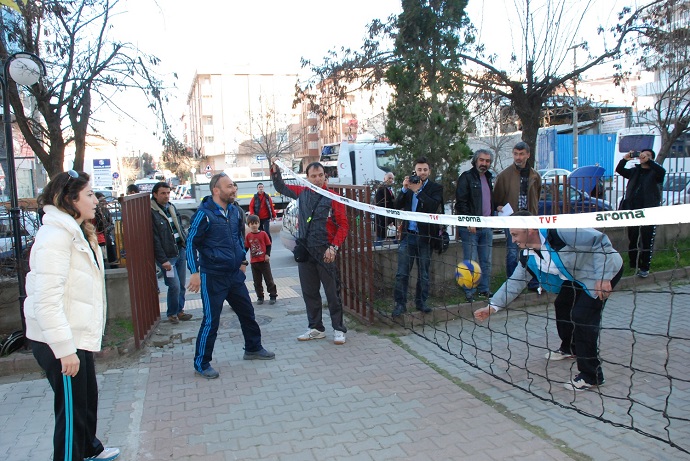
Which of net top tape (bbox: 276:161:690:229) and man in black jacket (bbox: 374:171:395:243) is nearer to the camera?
net top tape (bbox: 276:161:690:229)

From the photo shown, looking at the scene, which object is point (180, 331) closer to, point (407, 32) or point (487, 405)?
point (487, 405)

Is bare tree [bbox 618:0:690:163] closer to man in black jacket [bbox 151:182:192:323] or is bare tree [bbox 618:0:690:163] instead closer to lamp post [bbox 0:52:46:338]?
man in black jacket [bbox 151:182:192:323]

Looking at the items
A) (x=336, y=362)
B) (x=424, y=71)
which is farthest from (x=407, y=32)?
(x=336, y=362)

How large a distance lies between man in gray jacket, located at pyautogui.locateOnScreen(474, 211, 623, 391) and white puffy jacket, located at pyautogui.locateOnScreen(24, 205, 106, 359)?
281 cm

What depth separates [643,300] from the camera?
22.5ft

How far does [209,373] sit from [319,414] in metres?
1.32

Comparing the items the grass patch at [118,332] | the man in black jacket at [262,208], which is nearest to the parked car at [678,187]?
the man in black jacket at [262,208]

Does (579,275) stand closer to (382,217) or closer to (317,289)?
(317,289)

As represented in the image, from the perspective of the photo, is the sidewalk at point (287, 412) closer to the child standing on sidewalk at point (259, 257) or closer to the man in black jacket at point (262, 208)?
the child standing on sidewalk at point (259, 257)

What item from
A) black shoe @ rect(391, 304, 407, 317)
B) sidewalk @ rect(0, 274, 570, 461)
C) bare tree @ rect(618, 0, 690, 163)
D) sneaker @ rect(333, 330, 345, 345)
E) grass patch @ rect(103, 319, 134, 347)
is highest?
bare tree @ rect(618, 0, 690, 163)

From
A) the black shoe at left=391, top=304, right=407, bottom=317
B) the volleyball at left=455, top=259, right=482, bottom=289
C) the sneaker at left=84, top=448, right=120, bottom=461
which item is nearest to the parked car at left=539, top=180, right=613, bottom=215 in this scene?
the volleyball at left=455, top=259, right=482, bottom=289

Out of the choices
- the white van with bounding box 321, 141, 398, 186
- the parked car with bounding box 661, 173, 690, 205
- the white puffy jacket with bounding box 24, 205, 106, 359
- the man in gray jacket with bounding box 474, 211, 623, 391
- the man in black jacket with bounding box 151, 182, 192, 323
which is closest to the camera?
the white puffy jacket with bounding box 24, 205, 106, 359

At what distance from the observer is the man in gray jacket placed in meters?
4.07

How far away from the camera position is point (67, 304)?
3012mm
